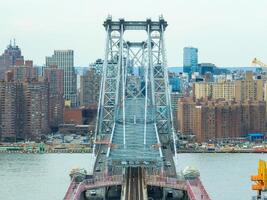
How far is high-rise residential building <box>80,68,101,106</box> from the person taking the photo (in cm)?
8758

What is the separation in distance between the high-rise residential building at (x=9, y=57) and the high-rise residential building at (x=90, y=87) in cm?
2051

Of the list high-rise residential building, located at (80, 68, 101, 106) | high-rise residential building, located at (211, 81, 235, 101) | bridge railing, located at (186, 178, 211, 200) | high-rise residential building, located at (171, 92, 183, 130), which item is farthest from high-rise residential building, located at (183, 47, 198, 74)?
bridge railing, located at (186, 178, 211, 200)

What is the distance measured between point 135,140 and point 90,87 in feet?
169

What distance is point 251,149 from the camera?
6338 centimetres

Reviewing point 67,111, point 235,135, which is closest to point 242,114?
point 235,135

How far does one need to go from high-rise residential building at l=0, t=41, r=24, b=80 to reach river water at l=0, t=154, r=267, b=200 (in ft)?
170

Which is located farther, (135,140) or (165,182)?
(135,140)

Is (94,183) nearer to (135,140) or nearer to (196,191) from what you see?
(196,191)

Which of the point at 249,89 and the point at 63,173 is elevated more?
the point at 249,89

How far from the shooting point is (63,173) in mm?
42188

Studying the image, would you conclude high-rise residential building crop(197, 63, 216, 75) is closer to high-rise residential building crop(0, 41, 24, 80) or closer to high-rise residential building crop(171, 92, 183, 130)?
high-rise residential building crop(0, 41, 24, 80)

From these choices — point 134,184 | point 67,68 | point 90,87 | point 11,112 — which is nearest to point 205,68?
point 67,68

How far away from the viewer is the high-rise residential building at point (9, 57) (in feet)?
364

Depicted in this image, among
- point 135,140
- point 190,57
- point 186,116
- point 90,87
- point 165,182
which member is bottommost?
point 165,182
